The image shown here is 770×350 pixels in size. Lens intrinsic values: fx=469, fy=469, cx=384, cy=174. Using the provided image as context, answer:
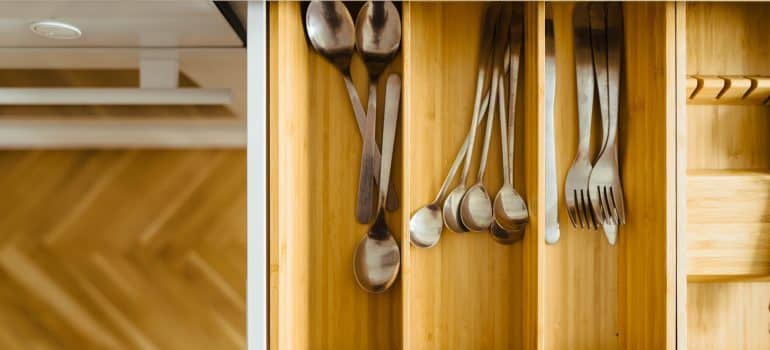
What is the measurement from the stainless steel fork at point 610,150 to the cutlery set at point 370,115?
0.38m

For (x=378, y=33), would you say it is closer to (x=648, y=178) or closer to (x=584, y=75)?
(x=584, y=75)

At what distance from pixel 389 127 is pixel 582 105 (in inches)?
14.9

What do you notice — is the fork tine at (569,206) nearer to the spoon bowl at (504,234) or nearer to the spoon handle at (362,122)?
the spoon bowl at (504,234)

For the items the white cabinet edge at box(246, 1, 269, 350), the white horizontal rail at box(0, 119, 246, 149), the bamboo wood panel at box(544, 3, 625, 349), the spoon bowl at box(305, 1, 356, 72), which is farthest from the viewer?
the white horizontal rail at box(0, 119, 246, 149)

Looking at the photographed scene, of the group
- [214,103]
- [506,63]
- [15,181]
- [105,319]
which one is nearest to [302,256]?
[214,103]

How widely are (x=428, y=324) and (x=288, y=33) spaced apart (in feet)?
1.94

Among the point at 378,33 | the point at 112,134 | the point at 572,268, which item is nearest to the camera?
the point at 378,33

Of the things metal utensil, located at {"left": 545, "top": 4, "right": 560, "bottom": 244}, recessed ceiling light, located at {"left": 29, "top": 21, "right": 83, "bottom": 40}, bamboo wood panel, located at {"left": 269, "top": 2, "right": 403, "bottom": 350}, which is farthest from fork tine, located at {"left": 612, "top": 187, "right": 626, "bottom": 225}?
recessed ceiling light, located at {"left": 29, "top": 21, "right": 83, "bottom": 40}

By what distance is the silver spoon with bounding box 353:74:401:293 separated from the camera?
0.85 meters

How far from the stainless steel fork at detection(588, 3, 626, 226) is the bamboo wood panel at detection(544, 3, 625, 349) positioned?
0.13ft

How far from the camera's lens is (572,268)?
3.05 ft

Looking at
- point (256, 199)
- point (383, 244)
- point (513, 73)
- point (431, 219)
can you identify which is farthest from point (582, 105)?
point (256, 199)

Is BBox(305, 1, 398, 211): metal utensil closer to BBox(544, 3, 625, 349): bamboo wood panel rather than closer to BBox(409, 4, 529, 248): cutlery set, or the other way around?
BBox(409, 4, 529, 248): cutlery set

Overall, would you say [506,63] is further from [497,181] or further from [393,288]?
[393,288]
